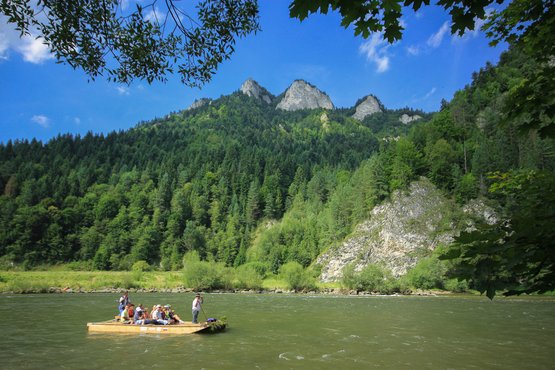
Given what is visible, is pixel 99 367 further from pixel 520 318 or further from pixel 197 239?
pixel 197 239

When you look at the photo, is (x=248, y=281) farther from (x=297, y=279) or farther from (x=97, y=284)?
(x=97, y=284)

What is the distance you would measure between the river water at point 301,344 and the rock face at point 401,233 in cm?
4667

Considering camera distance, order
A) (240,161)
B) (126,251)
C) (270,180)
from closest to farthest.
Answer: (126,251), (270,180), (240,161)

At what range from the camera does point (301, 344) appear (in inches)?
979

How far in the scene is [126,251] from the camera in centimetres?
13625

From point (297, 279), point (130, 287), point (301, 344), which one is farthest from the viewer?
point (130, 287)

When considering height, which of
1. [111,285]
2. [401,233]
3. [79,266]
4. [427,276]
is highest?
[401,233]

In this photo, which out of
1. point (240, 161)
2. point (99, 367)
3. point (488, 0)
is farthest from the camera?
point (240, 161)

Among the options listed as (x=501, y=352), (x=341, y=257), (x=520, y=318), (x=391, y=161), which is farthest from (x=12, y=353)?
(x=391, y=161)

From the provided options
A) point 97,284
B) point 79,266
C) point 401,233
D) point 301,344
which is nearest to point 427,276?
point 401,233

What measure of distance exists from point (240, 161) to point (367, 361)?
552ft

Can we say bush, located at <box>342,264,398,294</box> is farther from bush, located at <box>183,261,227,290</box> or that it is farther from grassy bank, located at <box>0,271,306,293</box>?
bush, located at <box>183,261,227,290</box>

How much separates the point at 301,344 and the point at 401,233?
232ft

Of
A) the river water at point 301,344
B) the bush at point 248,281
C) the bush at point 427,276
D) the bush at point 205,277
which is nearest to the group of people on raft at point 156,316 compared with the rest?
the river water at point 301,344
